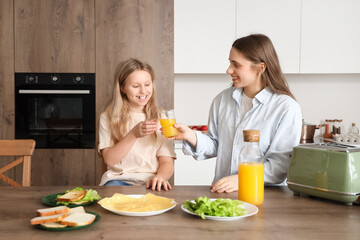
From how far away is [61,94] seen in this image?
338cm

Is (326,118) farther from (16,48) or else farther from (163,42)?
(16,48)

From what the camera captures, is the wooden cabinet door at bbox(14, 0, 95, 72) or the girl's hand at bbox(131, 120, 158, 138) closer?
the girl's hand at bbox(131, 120, 158, 138)

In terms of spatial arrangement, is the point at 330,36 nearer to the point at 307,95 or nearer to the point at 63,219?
the point at 307,95

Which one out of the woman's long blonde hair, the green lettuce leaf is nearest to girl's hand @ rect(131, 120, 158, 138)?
the woman's long blonde hair

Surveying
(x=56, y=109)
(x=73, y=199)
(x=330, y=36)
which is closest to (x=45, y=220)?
(x=73, y=199)

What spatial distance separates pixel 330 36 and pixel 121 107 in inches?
86.5

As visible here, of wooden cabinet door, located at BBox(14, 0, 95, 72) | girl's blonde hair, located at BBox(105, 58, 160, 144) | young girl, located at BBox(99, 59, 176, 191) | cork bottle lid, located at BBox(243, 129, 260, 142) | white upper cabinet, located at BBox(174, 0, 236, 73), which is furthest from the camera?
white upper cabinet, located at BBox(174, 0, 236, 73)

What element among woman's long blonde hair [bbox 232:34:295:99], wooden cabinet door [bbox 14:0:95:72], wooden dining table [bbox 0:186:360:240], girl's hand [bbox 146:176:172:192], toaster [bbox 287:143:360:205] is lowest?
wooden dining table [bbox 0:186:360:240]

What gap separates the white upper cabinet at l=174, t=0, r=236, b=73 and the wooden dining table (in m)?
2.23

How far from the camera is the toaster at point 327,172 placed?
1323 millimetres

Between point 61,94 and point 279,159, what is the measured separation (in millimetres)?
2234

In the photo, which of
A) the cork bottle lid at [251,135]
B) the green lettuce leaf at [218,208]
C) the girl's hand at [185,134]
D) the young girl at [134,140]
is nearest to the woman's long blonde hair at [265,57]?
the girl's hand at [185,134]

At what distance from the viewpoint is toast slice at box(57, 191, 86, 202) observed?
129 cm

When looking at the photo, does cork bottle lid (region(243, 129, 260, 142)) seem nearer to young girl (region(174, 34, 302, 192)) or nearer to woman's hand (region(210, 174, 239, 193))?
woman's hand (region(210, 174, 239, 193))
